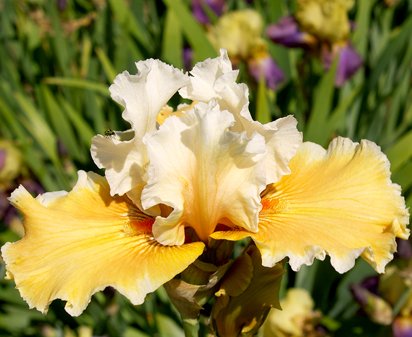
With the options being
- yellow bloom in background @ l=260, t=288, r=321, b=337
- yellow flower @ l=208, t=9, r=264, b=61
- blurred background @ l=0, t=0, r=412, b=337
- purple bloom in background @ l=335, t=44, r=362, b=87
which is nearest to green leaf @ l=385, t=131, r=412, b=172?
blurred background @ l=0, t=0, r=412, b=337

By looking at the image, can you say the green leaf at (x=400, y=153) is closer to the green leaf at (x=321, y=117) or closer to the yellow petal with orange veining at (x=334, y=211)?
the green leaf at (x=321, y=117)

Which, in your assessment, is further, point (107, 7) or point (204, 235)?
point (107, 7)

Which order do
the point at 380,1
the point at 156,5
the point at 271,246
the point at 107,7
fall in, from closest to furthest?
1. the point at 271,246
2. the point at 107,7
3. the point at 380,1
4. the point at 156,5

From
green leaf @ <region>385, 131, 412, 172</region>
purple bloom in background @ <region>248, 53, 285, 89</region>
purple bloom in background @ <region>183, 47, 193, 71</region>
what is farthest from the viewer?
purple bloom in background @ <region>183, 47, 193, 71</region>

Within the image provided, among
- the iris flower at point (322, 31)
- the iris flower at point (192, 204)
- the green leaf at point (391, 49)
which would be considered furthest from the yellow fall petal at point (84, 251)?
the iris flower at point (322, 31)

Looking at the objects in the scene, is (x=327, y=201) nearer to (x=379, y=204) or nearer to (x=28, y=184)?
(x=379, y=204)

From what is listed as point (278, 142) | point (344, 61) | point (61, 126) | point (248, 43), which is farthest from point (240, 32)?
point (278, 142)

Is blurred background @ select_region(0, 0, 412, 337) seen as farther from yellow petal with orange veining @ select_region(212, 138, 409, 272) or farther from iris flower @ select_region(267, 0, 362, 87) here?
yellow petal with orange veining @ select_region(212, 138, 409, 272)

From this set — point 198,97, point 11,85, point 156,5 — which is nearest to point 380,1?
point 156,5
